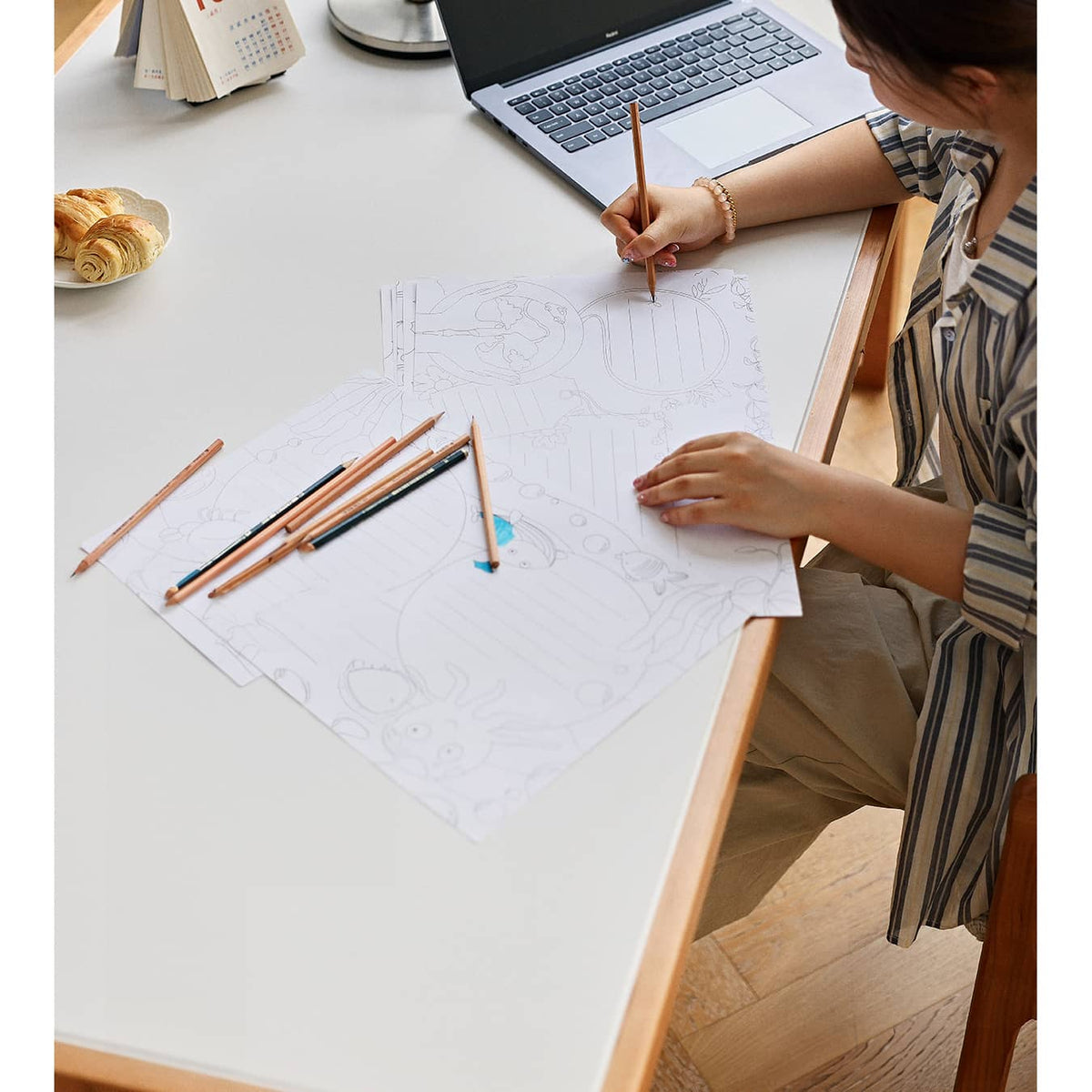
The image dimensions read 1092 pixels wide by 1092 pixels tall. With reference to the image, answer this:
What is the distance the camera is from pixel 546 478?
831 millimetres

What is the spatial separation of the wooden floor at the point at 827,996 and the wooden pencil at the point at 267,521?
2.38 ft

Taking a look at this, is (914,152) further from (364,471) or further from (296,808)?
(296,808)

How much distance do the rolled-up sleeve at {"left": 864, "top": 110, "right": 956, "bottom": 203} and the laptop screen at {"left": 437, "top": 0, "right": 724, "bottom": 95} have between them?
1.03 ft

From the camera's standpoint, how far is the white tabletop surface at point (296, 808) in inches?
23.0

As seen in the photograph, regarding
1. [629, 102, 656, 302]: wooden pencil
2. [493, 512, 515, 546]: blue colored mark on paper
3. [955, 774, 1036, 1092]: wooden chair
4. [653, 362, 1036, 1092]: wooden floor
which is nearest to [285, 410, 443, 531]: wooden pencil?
[493, 512, 515, 546]: blue colored mark on paper

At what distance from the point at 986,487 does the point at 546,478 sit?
1.11 ft

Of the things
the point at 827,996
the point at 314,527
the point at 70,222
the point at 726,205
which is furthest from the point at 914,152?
the point at 827,996

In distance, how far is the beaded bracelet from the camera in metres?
1.02

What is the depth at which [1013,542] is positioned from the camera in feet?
2.57

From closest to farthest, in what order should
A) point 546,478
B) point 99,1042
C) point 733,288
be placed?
1. point 99,1042
2. point 546,478
3. point 733,288

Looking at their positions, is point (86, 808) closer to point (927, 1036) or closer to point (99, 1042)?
point (99, 1042)
